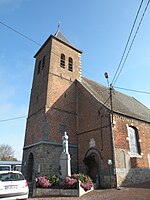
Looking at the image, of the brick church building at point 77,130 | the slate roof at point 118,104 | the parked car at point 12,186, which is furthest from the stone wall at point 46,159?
the parked car at point 12,186

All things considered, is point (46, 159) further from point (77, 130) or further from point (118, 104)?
point (118, 104)

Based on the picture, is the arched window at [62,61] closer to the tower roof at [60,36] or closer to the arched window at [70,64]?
the arched window at [70,64]

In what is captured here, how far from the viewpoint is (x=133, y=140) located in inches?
635

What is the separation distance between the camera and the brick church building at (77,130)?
14.1m

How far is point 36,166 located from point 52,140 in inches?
96.0

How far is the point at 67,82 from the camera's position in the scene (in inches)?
769

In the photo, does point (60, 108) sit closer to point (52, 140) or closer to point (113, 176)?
point (52, 140)

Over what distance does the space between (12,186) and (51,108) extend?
9785 millimetres

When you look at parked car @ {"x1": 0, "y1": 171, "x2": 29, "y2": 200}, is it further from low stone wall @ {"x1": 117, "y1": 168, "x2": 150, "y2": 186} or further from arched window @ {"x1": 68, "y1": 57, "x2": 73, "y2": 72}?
arched window @ {"x1": 68, "y1": 57, "x2": 73, "y2": 72}

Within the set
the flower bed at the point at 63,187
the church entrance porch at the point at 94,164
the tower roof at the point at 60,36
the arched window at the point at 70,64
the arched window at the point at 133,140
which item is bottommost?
the flower bed at the point at 63,187

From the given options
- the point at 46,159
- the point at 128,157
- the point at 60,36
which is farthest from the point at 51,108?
the point at 60,36

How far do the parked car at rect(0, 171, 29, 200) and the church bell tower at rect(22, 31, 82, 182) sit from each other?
6688mm

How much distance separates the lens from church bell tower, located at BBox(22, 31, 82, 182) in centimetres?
1531

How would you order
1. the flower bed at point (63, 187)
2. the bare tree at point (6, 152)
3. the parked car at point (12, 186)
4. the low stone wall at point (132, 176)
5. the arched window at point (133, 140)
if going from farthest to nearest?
the bare tree at point (6, 152)
the arched window at point (133, 140)
the low stone wall at point (132, 176)
the flower bed at point (63, 187)
the parked car at point (12, 186)
